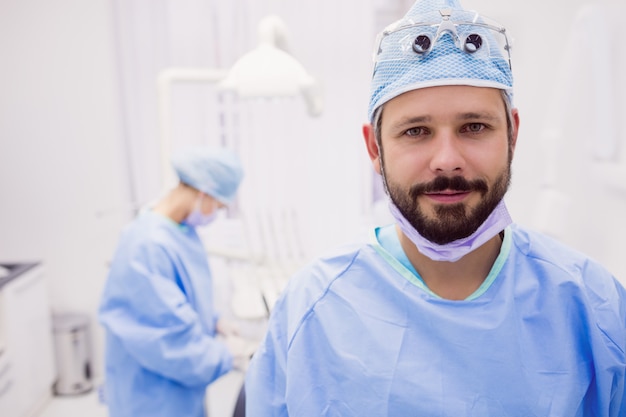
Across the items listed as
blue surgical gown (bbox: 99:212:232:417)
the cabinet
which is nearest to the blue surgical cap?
blue surgical gown (bbox: 99:212:232:417)

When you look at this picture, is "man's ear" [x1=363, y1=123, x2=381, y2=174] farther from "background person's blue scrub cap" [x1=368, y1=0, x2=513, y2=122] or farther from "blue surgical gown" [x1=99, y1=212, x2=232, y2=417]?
"blue surgical gown" [x1=99, y1=212, x2=232, y2=417]

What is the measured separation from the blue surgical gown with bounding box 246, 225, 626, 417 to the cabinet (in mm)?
1925

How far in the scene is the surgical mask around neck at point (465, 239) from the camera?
76 cm

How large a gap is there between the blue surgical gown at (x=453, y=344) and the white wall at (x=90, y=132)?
6.19 ft

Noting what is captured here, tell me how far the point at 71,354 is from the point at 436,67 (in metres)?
2.72

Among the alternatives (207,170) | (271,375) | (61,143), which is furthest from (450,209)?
(61,143)

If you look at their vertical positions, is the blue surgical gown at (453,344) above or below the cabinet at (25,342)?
above

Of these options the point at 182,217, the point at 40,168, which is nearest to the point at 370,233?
the point at 182,217

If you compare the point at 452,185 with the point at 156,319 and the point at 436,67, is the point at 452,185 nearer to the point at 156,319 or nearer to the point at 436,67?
the point at 436,67

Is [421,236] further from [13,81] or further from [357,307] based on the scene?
[13,81]

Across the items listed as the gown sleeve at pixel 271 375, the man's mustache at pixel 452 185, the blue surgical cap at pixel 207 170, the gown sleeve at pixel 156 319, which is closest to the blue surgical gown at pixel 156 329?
the gown sleeve at pixel 156 319

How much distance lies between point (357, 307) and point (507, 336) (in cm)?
23

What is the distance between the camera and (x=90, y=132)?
2.75 meters

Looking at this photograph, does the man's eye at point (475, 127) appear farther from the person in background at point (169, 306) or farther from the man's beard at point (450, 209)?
the person in background at point (169, 306)
